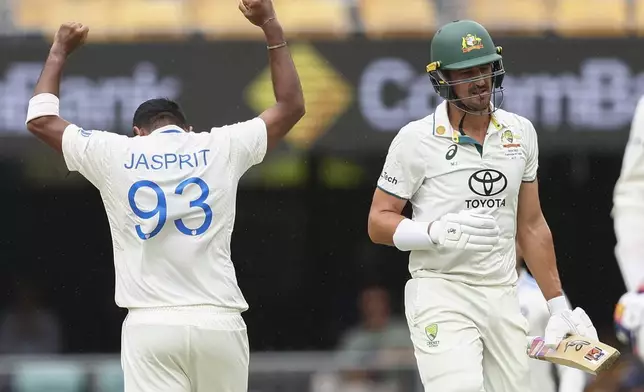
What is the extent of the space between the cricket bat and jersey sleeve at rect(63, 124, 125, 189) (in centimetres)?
179

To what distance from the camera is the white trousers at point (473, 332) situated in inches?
223

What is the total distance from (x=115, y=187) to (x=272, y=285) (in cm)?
743

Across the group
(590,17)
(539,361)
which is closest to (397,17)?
(590,17)

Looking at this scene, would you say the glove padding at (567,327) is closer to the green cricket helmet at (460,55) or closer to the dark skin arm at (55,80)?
the green cricket helmet at (460,55)

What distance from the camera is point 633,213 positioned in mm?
4789

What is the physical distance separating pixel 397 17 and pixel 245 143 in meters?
5.38

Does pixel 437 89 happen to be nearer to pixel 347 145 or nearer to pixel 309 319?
pixel 347 145

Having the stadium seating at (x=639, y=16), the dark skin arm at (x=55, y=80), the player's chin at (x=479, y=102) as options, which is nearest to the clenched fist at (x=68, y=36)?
the dark skin arm at (x=55, y=80)

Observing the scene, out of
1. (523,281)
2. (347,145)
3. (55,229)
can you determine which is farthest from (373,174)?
(523,281)

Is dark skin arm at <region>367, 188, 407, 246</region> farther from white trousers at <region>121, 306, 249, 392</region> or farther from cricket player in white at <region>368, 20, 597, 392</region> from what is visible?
white trousers at <region>121, 306, 249, 392</region>

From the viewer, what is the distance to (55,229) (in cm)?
1226

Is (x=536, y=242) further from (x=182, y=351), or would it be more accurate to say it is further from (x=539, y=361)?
(x=539, y=361)

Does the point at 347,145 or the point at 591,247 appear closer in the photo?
the point at 347,145

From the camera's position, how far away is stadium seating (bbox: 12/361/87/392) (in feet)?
31.8
